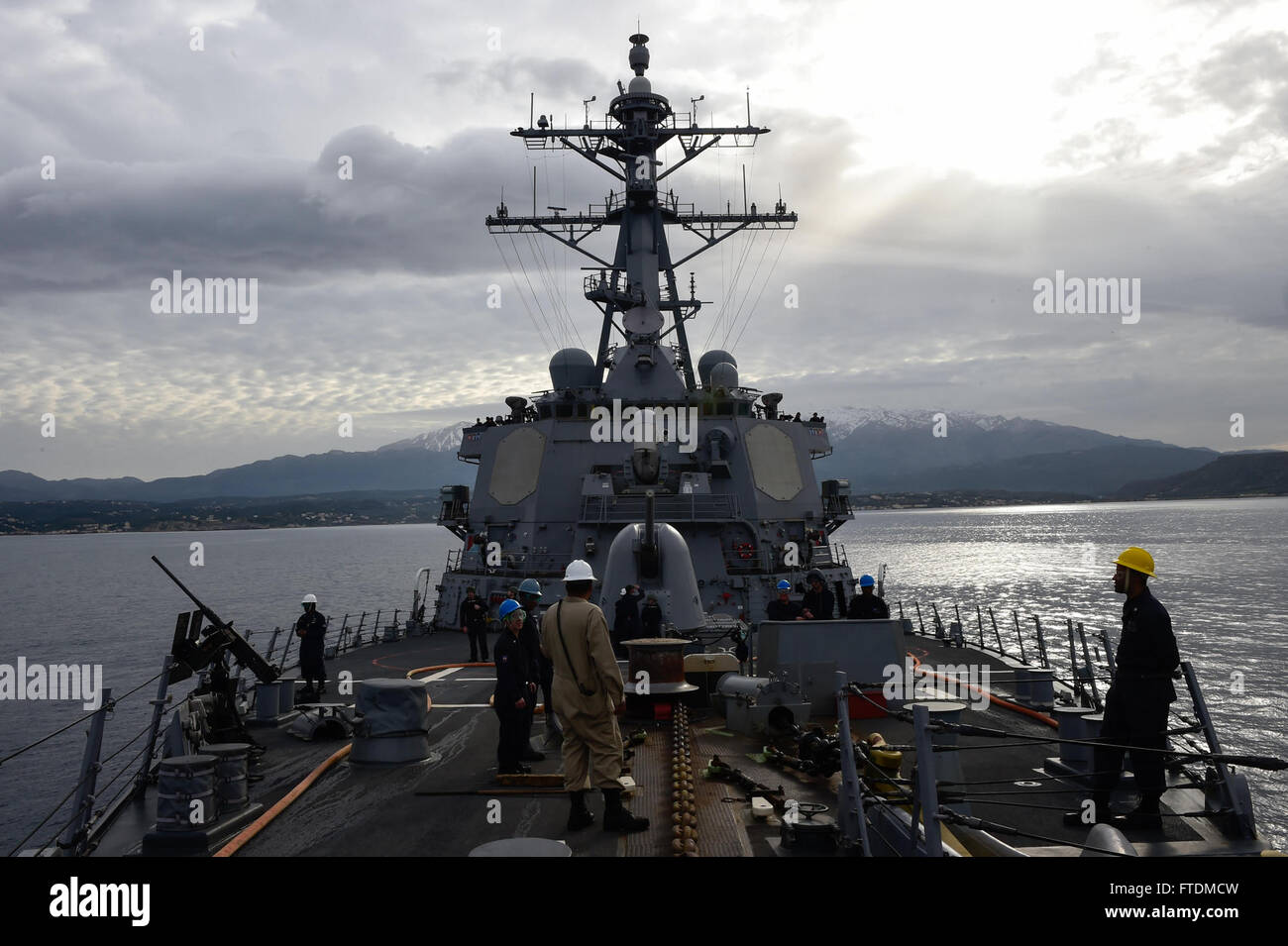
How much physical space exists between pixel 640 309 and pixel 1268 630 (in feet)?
79.4

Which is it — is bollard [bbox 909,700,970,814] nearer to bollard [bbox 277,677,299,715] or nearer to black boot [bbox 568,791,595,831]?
black boot [bbox 568,791,595,831]

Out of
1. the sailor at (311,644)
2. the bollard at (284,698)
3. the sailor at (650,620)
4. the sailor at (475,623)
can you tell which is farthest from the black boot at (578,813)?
the sailor at (475,623)

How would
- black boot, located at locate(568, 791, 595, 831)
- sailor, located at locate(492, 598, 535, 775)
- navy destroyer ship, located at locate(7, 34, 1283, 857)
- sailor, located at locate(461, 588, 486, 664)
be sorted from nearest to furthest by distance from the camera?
1. navy destroyer ship, located at locate(7, 34, 1283, 857)
2. black boot, located at locate(568, 791, 595, 831)
3. sailor, located at locate(492, 598, 535, 775)
4. sailor, located at locate(461, 588, 486, 664)

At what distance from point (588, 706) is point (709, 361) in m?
20.3

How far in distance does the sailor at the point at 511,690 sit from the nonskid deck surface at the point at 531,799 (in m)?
0.24

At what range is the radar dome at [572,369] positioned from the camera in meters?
22.0

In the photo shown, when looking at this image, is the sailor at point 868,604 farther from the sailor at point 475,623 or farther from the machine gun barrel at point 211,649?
the sailor at point 475,623

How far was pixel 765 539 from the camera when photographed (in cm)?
1870

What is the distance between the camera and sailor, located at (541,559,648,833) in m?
4.95

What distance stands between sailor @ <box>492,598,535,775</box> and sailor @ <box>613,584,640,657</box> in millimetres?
3144

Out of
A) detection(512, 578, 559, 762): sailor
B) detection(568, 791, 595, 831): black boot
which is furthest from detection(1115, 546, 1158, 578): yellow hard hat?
detection(512, 578, 559, 762): sailor
